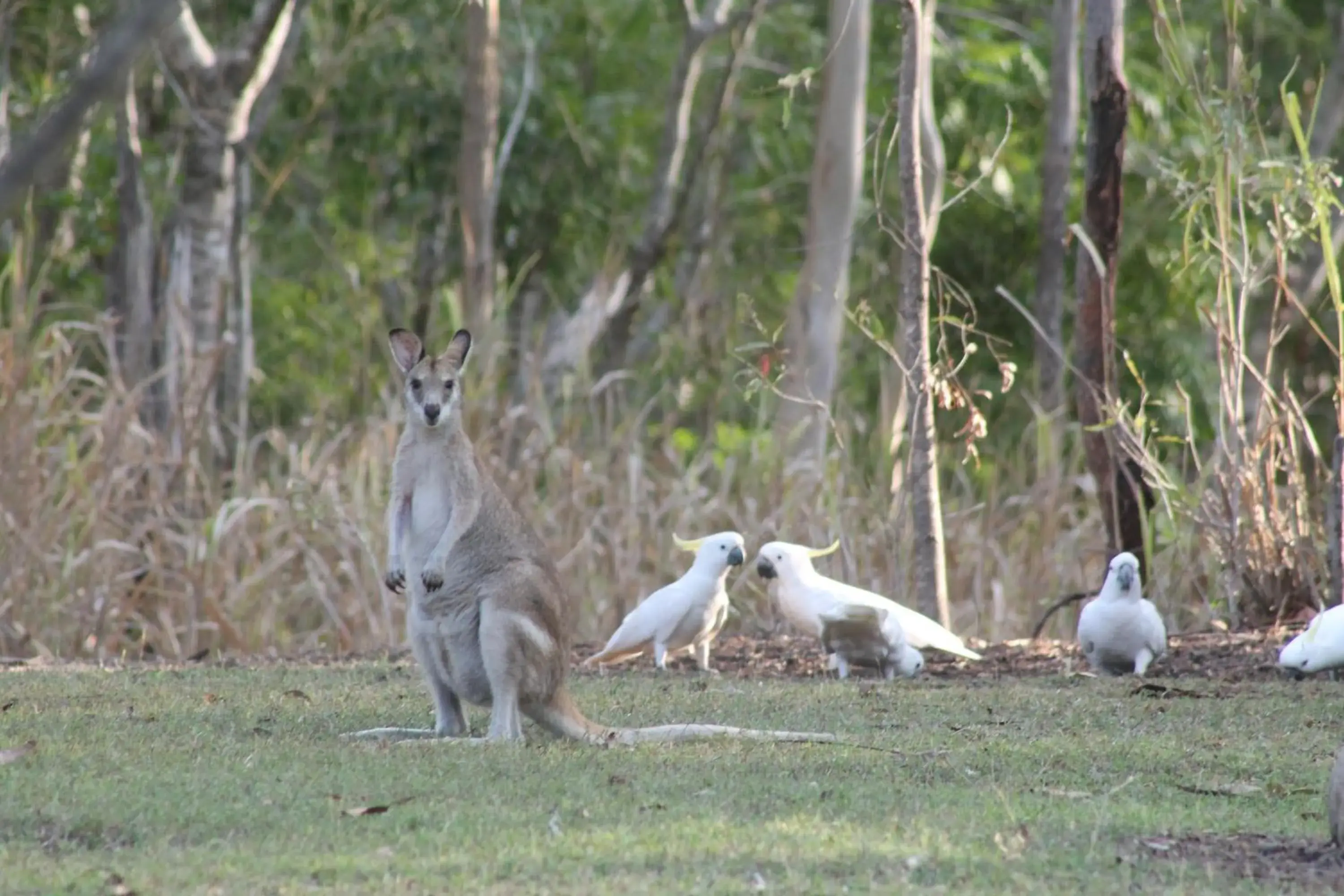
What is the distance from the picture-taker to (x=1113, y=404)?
26.0 feet

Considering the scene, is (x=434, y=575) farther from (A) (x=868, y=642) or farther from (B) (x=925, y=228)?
(B) (x=925, y=228)

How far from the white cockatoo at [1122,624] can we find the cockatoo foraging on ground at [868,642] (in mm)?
700

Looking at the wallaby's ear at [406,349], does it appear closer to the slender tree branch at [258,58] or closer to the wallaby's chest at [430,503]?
the wallaby's chest at [430,503]

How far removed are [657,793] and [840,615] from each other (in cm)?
238

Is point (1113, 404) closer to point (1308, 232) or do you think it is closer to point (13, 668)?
point (1308, 232)

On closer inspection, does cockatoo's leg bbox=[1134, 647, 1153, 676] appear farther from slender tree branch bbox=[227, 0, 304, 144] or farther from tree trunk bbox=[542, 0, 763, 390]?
slender tree branch bbox=[227, 0, 304, 144]

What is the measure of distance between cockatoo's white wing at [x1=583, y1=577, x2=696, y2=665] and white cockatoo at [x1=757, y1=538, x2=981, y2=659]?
44cm

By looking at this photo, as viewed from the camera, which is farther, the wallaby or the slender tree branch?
the slender tree branch

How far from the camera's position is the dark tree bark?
8305mm

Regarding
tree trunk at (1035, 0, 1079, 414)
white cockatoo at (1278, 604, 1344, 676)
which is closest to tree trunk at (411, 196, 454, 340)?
tree trunk at (1035, 0, 1079, 414)

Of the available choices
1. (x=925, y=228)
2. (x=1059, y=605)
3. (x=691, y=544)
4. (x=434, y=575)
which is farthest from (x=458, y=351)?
(x=1059, y=605)

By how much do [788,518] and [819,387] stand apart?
2.53 m

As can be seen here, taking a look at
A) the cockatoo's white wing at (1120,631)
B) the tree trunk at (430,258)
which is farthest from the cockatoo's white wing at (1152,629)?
the tree trunk at (430,258)

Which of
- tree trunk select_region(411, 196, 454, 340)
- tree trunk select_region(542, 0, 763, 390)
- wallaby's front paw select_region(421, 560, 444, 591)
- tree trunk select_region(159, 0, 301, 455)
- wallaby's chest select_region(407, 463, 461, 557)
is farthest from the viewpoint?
tree trunk select_region(411, 196, 454, 340)
